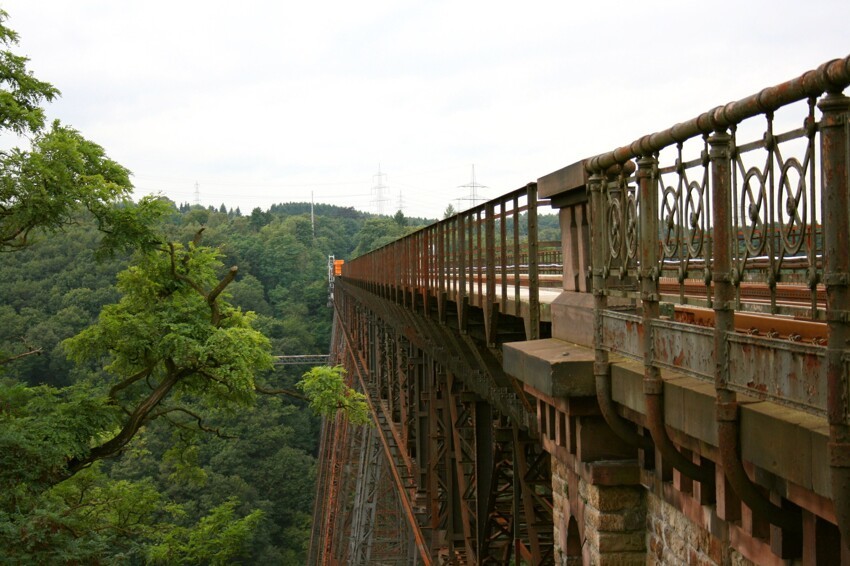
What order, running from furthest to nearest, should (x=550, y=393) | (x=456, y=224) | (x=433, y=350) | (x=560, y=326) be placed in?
(x=433, y=350) → (x=456, y=224) → (x=560, y=326) → (x=550, y=393)

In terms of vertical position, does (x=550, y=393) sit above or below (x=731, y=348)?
below

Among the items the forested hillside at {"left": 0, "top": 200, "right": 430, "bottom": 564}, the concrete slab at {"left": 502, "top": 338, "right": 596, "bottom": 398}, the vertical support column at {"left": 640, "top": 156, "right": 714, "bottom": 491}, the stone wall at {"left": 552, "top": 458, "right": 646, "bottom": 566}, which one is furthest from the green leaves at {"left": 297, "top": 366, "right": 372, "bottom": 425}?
the vertical support column at {"left": 640, "top": 156, "right": 714, "bottom": 491}

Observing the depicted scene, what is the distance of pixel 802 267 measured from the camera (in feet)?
8.40

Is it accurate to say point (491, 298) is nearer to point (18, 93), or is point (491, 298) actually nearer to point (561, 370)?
point (561, 370)

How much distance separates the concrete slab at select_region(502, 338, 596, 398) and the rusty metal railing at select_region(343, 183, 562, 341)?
0.94 meters

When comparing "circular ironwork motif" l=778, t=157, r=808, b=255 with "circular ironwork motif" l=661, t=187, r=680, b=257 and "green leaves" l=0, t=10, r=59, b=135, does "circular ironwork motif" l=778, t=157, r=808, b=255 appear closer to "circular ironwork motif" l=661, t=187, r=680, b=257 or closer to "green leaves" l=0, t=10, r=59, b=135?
"circular ironwork motif" l=661, t=187, r=680, b=257

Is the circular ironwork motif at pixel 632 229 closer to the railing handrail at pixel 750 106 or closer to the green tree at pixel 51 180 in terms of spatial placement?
the railing handrail at pixel 750 106

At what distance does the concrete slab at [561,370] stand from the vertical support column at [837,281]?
1733 millimetres

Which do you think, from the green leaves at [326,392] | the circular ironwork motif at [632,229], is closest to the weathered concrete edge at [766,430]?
the circular ironwork motif at [632,229]

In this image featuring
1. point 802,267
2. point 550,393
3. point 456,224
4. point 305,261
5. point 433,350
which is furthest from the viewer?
point 305,261

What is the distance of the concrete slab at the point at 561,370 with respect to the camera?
3869 millimetres

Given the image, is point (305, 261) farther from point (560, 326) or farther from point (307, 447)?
point (560, 326)

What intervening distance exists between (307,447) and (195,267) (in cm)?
4866

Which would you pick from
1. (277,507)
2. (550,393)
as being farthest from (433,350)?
(277,507)
